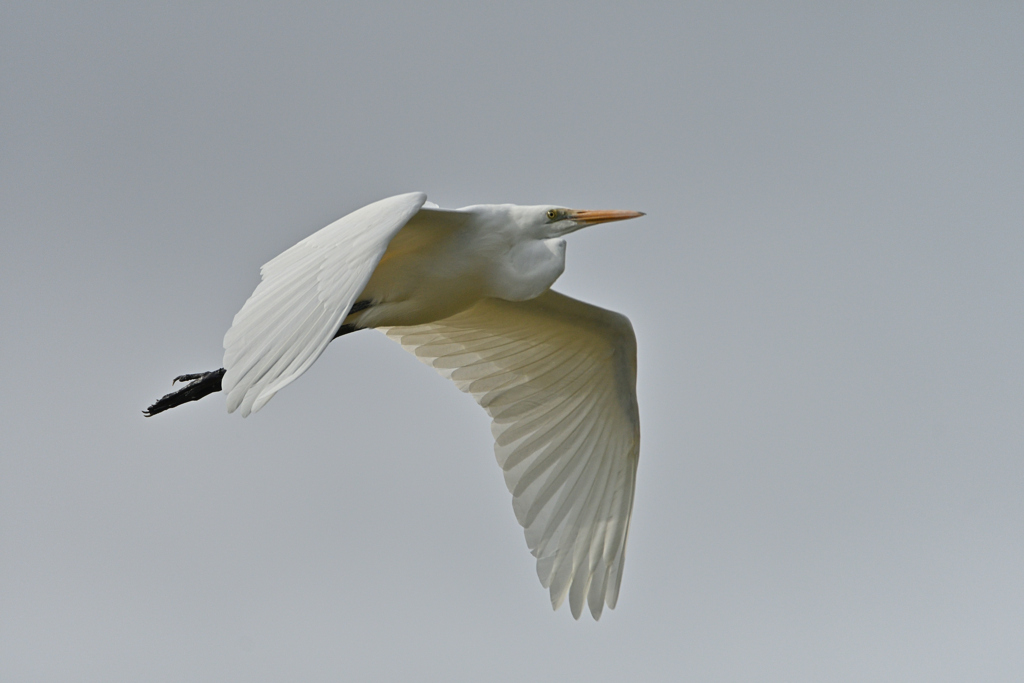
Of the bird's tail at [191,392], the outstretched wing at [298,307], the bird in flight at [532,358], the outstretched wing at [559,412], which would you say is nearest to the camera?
the outstretched wing at [298,307]

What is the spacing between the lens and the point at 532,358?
9.19 metres

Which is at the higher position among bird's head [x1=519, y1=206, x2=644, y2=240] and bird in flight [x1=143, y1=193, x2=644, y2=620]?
bird's head [x1=519, y1=206, x2=644, y2=240]

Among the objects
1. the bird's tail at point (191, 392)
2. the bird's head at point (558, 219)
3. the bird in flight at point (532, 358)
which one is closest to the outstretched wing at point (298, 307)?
the bird in flight at point (532, 358)

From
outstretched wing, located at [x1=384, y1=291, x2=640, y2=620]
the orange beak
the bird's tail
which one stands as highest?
the orange beak

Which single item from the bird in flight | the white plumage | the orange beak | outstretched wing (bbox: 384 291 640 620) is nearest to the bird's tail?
the bird in flight

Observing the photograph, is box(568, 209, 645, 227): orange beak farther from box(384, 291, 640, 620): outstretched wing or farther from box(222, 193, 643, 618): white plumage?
box(384, 291, 640, 620): outstretched wing

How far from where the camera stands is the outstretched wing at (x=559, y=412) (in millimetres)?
8656

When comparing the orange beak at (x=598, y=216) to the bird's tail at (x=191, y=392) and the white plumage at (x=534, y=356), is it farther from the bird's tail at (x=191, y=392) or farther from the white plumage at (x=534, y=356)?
the bird's tail at (x=191, y=392)

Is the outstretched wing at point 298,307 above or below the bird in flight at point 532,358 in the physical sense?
above

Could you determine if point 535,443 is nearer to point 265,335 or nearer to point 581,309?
point 581,309

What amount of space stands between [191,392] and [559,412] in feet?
8.89

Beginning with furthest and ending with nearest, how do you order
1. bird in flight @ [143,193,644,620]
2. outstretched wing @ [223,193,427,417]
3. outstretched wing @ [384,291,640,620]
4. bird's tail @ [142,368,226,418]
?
outstretched wing @ [384,291,640,620]
bird's tail @ [142,368,226,418]
bird in flight @ [143,193,644,620]
outstretched wing @ [223,193,427,417]

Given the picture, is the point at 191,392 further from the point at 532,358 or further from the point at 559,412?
the point at 559,412

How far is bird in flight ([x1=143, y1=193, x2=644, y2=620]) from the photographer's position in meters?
7.59
